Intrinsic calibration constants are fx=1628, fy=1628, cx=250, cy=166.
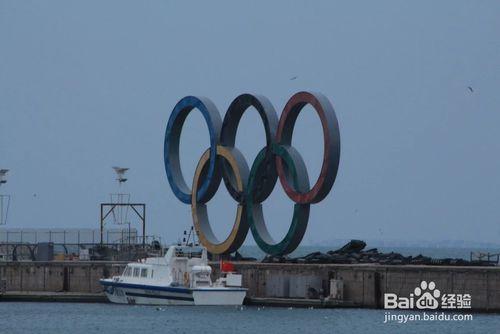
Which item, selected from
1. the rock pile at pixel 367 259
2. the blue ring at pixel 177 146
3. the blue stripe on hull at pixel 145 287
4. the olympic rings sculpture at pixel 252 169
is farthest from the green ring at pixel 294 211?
the blue stripe on hull at pixel 145 287

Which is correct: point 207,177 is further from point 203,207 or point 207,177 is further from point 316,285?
point 316,285

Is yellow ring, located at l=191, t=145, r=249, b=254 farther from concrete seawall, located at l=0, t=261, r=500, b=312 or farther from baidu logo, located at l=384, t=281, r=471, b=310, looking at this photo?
baidu logo, located at l=384, t=281, r=471, b=310

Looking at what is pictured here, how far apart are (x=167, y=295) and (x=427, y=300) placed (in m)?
13.1

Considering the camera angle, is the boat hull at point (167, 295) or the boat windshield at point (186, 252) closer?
the boat hull at point (167, 295)

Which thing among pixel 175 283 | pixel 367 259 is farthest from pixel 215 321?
pixel 367 259

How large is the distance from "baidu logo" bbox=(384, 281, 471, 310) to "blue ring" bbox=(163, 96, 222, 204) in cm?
1313

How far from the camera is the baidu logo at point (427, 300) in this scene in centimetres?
7662

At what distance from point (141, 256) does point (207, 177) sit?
23.6 feet

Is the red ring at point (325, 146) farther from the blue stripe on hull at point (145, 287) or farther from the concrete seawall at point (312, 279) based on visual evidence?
the blue stripe on hull at point (145, 287)

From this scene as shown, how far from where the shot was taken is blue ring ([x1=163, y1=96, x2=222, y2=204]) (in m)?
86.9

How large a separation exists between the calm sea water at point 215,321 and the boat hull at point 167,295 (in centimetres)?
43

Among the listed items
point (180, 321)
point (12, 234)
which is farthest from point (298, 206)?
point (12, 234)

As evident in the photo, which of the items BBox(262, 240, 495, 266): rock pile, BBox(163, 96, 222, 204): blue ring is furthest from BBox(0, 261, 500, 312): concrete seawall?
BBox(163, 96, 222, 204): blue ring

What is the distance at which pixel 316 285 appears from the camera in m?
81.2
